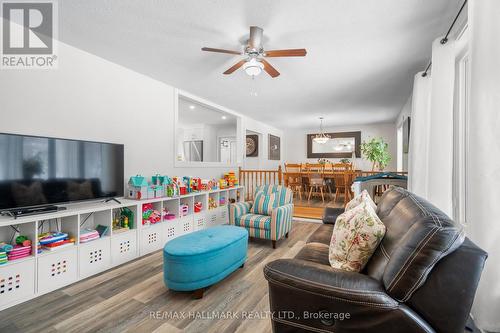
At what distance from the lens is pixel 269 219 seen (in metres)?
3.12

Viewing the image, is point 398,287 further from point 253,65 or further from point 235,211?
point 235,211

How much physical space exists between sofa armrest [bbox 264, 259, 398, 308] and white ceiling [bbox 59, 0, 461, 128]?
1944 millimetres

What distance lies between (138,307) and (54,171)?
A: 1.50 meters

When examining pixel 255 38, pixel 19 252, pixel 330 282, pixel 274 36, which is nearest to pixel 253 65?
pixel 255 38

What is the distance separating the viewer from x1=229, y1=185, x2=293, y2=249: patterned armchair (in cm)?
306

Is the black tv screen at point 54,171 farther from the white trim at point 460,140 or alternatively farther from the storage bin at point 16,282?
the white trim at point 460,140

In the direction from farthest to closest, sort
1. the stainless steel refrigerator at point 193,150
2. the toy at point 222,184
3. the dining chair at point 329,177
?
the stainless steel refrigerator at point 193,150 < the dining chair at point 329,177 < the toy at point 222,184

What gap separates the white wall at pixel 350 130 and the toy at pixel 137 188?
21.1ft

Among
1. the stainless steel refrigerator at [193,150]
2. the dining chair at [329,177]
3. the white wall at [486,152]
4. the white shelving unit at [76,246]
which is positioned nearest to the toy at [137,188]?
the white shelving unit at [76,246]

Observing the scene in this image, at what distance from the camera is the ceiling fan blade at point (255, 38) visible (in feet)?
6.94

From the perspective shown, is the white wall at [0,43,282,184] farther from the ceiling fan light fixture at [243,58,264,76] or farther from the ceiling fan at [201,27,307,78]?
the ceiling fan light fixture at [243,58,264,76]

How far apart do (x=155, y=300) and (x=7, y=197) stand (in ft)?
4.94

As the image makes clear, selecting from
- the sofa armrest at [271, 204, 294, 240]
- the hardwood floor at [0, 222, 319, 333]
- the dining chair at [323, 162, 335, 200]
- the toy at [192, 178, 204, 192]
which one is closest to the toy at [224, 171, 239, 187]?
the toy at [192, 178, 204, 192]

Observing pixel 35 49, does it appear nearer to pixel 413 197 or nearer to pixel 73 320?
pixel 73 320
